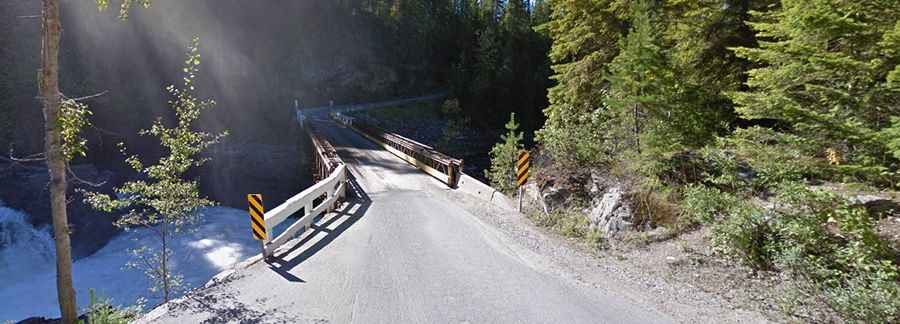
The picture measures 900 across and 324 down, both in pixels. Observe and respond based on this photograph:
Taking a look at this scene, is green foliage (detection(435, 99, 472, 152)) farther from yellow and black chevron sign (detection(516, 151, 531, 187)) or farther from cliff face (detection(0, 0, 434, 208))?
yellow and black chevron sign (detection(516, 151, 531, 187))

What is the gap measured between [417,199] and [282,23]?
47.2 metres

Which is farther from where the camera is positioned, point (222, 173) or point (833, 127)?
point (222, 173)

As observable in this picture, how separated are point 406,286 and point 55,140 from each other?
4.36 m

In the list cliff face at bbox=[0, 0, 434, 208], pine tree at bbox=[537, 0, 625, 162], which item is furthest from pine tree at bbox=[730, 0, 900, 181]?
cliff face at bbox=[0, 0, 434, 208]

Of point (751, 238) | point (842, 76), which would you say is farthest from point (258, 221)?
point (842, 76)

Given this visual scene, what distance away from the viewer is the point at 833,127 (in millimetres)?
5641

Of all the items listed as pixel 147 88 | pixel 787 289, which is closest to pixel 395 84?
pixel 147 88

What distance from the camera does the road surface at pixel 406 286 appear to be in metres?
5.20

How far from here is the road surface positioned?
5.20 meters

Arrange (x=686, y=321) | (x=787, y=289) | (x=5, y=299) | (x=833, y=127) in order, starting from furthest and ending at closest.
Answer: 1. (x=5, y=299)
2. (x=833, y=127)
3. (x=787, y=289)
4. (x=686, y=321)

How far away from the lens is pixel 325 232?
9.36 metres

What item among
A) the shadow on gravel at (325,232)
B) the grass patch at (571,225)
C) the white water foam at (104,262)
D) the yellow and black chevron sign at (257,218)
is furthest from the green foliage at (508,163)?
the white water foam at (104,262)

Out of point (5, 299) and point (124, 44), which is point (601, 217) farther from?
point (124, 44)

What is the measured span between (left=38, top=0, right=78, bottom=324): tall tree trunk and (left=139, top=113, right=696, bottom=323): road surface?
0.97 m
